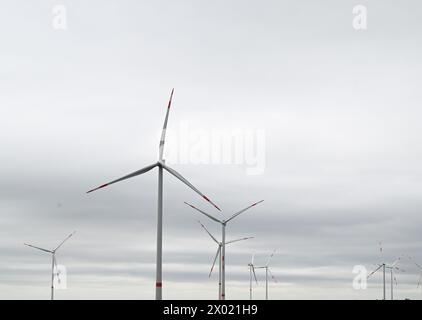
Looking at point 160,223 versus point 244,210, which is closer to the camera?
point 160,223

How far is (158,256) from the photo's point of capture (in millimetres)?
Result: 94938
